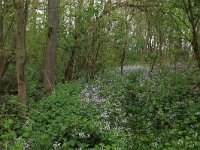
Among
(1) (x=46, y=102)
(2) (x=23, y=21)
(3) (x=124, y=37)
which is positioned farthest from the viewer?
(3) (x=124, y=37)

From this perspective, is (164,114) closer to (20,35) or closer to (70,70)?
(20,35)

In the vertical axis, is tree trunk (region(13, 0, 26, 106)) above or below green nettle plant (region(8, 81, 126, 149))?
above

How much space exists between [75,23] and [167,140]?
442 inches

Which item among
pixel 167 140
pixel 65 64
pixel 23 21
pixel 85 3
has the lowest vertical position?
pixel 167 140

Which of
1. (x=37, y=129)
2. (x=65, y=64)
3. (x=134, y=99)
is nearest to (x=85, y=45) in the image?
(x=65, y=64)

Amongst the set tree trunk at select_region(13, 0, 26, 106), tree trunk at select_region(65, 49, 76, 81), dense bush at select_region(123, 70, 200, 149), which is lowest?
dense bush at select_region(123, 70, 200, 149)

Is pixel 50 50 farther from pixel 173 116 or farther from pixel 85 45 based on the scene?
pixel 173 116

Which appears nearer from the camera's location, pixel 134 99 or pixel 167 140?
pixel 167 140

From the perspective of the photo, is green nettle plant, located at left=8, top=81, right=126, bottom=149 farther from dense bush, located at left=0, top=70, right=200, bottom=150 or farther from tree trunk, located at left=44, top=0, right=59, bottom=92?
tree trunk, located at left=44, top=0, right=59, bottom=92

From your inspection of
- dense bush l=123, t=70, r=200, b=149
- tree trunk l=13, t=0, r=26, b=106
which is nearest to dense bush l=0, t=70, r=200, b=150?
dense bush l=123, t=70, r=200, b=149

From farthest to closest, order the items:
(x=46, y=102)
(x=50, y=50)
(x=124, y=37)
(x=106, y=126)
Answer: (x=124, y=37)
(x=50, y=50)
(x=46, y=102)
(x=106, y=126)

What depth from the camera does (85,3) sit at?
1834 centimetres

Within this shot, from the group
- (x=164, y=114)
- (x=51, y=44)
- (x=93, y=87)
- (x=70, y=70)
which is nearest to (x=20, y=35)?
(x=164, y=114)

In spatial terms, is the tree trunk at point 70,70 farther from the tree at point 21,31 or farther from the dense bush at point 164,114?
the tree at point 21,31
